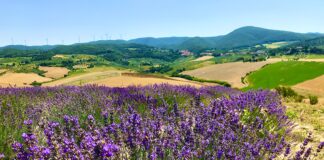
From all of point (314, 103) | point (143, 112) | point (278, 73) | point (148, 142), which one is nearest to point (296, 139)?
point (143, 112)

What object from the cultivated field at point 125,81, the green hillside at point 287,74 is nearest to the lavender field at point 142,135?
the cultivated field at point 125,81

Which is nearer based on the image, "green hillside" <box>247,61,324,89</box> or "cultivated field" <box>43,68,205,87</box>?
"cultivated field" <box>43,68,205,87</box>

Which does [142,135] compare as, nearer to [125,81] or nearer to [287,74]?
[125,81]

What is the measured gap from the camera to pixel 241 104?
676 cm

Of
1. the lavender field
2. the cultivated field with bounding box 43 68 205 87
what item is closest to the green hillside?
the cultivated field with bounding box 43 68 205 87

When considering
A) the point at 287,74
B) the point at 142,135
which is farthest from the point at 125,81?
the point at 287,74

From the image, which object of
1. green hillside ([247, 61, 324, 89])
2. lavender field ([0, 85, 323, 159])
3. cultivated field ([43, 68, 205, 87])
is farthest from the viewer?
green hillside ([247, 61, 324, 89])

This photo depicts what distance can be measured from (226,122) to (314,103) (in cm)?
936

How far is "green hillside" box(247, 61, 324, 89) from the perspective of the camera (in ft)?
188

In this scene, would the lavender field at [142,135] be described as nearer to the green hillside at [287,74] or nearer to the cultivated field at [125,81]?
the cultivated field at [125,81]

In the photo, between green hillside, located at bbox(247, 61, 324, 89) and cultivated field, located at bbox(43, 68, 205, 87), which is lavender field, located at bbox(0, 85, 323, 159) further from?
green hillside, located at bbox(247, 61, 324, 89)

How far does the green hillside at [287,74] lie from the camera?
57.2 m

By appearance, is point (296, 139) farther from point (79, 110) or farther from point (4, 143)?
point (4, 143)

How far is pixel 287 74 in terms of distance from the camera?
64.7 meters
